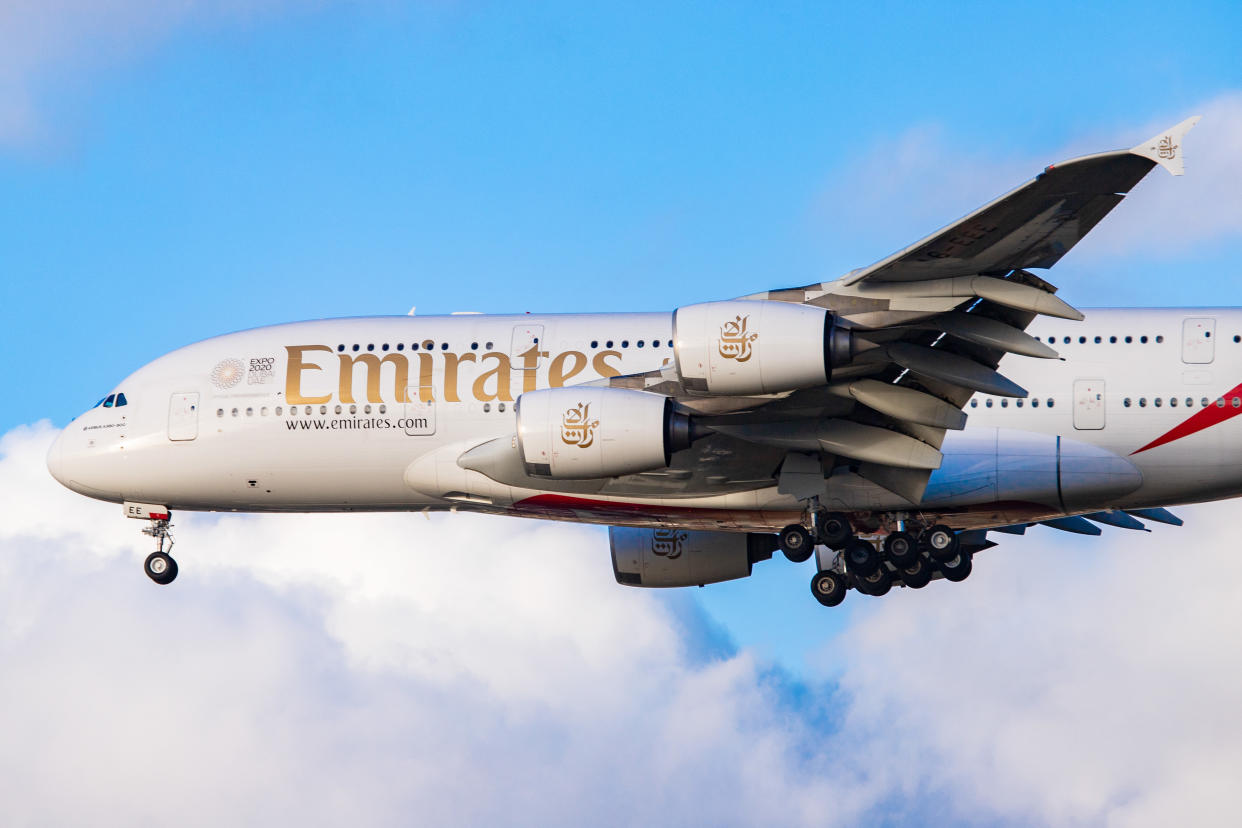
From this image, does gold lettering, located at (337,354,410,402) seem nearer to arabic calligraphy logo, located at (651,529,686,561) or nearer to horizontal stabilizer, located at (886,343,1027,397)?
arabic calligraphy logo, located at (651,529,686,561)

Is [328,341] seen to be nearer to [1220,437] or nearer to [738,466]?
[738,466]

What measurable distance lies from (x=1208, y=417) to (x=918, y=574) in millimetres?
5011

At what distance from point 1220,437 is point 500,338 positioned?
36.8 ft

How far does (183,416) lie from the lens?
2905 centimetres

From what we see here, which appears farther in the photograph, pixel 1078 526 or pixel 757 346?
pixel 1078 526

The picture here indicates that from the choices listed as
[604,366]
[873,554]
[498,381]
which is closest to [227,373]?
[498,381]

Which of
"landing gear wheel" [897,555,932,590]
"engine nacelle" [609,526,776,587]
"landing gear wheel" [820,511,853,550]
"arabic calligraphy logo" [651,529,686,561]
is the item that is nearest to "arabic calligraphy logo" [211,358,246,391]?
"engine nacelle" [609,526,776,587]

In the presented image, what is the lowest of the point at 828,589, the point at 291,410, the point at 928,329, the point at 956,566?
the point at 828,589

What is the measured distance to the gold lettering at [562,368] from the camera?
27219 mm

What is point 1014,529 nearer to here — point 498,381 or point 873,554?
point 873,554

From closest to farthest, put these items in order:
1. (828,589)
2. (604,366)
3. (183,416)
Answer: (604,366), (828,589), (183,416)

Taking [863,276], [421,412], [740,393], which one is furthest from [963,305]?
[421,412]

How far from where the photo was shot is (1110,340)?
1049 inches

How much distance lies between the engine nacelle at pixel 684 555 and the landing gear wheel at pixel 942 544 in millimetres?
4207
